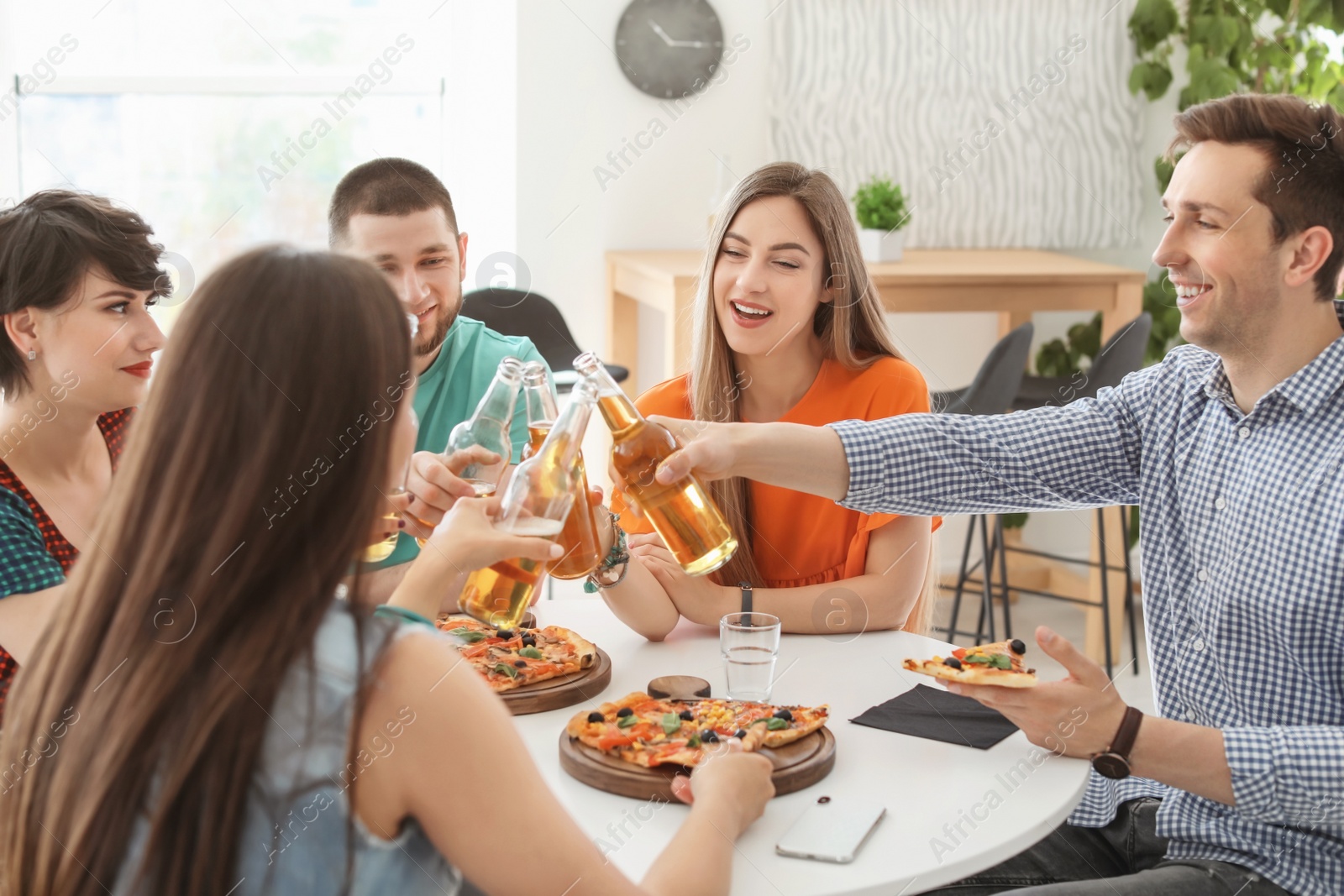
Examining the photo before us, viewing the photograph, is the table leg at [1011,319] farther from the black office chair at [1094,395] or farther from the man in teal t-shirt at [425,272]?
the man in teal t-shirt at [425,272]

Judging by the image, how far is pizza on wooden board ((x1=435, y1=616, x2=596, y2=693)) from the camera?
4.76ft

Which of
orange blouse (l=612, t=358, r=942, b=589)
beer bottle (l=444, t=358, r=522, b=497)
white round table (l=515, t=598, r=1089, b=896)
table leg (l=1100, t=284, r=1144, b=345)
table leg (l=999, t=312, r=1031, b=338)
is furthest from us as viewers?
table leg (l=999, t=312, r=1031, b=338)

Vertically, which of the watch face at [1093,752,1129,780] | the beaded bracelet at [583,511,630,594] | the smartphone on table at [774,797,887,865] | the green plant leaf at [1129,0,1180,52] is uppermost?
the green plant leaf at [1129,0,1180,52]

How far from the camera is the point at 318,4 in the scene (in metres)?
3.79

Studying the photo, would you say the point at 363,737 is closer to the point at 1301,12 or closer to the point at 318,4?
the point at 318,4

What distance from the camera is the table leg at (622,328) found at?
3.88 metres

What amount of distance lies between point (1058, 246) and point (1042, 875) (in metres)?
3.08

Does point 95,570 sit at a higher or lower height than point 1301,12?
lower

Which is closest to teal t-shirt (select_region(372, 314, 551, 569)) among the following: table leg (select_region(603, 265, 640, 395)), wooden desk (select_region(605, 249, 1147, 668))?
wooden desk (select_region(605, 249, 1147, 668))

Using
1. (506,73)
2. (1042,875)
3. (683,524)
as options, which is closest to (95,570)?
(683,524)

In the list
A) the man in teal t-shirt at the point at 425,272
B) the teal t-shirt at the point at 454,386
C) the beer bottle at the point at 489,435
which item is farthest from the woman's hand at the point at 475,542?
the teal t-shirt at the point at 454,386

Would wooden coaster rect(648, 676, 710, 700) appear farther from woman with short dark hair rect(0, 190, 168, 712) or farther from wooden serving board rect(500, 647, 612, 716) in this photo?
woman with short dark hair rect(0, 190, 168, 712)

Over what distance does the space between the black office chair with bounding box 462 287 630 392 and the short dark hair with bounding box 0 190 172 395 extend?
138 cm

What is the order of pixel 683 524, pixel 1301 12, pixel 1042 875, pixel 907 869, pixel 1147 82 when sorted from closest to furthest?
pixel 907 869
pixel 683 524
pixel 1042 875
pixel 1301 12
pixel 1147 82
